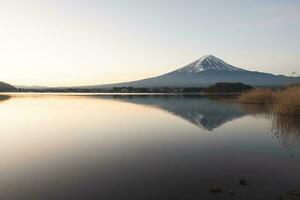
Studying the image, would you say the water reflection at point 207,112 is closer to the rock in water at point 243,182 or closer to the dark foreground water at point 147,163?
the dark foreground water at point 147,163

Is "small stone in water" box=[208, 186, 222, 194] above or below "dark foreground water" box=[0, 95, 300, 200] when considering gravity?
above

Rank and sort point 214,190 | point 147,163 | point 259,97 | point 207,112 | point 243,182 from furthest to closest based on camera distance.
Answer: point 259,97, point 207,112, point 147,163, point 243,182, point 214,190

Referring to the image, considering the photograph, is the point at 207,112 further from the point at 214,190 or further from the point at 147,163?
the point at 214,190

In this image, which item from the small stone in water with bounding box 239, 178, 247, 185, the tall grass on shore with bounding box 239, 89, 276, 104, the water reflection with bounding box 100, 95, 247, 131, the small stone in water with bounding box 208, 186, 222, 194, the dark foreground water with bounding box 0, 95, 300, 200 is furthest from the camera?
the tall grass on shore with bounding box 239, 89, 276, 104

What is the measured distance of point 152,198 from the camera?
23.5 ft

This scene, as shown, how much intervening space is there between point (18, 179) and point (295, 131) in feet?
41.7

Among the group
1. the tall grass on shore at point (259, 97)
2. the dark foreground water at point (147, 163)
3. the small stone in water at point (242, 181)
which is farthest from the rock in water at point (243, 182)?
the tall grass on shore at point (259, 97)

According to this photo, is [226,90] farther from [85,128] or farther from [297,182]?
[297,182]

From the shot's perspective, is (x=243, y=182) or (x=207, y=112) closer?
(x=243, y=182)

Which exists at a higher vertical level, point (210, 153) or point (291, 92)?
point (291, 92)

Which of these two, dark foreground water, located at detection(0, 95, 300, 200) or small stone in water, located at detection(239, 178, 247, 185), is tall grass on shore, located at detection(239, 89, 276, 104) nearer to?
dark foreground water, located at detection(0, 95, 300, 200)

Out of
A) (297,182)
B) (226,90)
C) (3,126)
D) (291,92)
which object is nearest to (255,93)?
(291,92)

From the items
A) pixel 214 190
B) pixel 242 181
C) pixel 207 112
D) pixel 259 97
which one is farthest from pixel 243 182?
pixel 259 97

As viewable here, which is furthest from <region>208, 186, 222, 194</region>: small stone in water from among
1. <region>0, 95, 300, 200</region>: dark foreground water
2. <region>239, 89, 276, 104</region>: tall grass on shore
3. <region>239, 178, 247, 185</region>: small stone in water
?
<region>239, 89, 276, 104</region>: tall grass on shore
